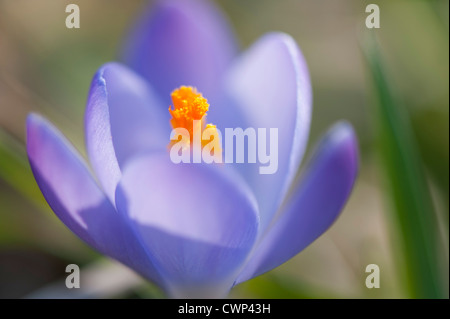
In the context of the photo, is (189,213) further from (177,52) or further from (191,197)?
(177,52)

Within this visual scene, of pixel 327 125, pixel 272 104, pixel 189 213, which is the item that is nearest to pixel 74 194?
pixel 189 213

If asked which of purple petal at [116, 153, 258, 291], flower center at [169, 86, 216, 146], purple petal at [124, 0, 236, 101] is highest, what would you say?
purple petal at [124, 0, 236, 101]

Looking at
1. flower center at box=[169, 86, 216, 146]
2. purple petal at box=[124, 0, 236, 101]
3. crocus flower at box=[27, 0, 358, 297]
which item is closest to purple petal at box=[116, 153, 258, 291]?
crocus flower at box=[27, 0, 358, 297]

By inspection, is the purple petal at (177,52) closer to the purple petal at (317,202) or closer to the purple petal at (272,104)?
the purple petal at (272,104)

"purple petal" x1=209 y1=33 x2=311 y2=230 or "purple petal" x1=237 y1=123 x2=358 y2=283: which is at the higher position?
"purple petal" x1=209 y1=33 x2=311 y2=230

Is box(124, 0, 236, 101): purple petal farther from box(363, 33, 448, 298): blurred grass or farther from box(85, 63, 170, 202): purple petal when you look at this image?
box(363, 33, 448, 298): blurred grass

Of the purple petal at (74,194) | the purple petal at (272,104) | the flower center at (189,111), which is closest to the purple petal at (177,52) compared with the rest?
the purple petal at (272,104)
